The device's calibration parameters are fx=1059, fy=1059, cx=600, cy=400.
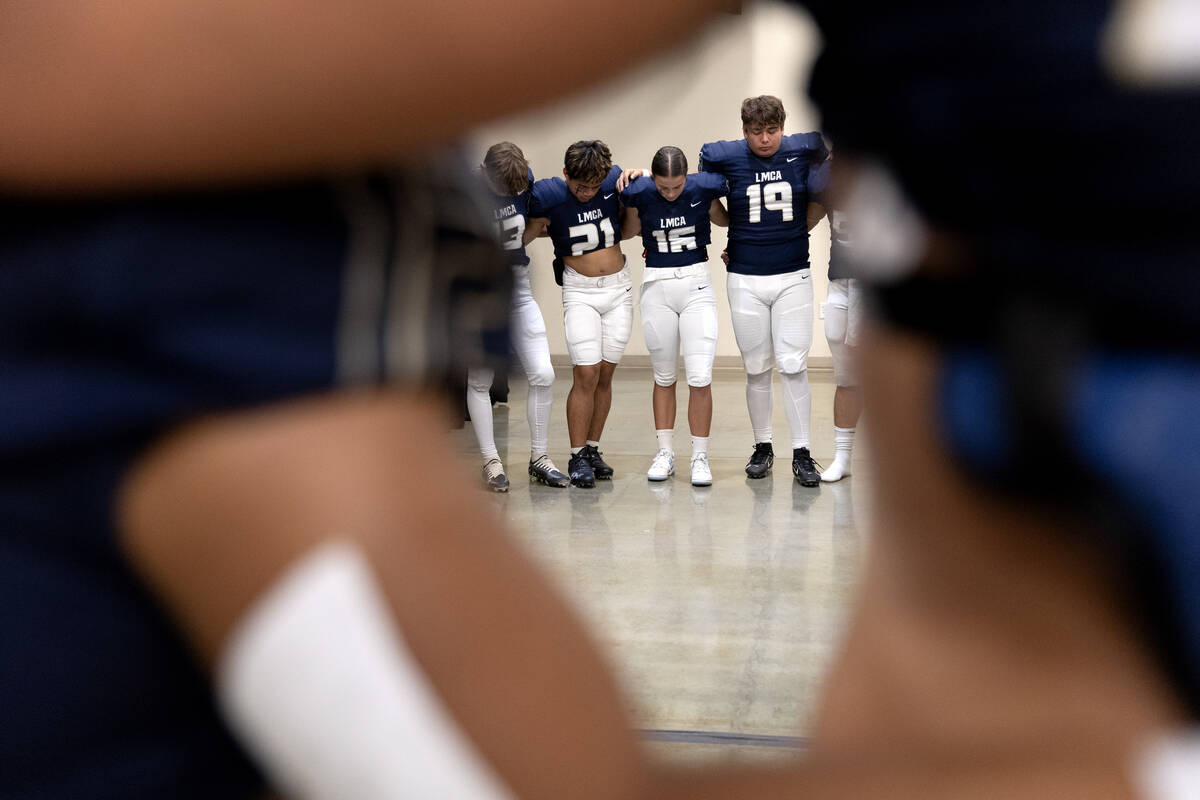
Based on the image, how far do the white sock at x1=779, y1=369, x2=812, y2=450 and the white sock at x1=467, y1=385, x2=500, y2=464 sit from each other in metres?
1.33

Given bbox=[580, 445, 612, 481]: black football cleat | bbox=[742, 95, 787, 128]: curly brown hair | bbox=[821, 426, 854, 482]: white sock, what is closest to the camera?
bbox=[742, 95, 787, 128]: curly brown hair

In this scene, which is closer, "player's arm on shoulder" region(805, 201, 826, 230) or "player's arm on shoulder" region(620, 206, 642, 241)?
"player's arm on shoulder" region(805, 201, 826, 230)

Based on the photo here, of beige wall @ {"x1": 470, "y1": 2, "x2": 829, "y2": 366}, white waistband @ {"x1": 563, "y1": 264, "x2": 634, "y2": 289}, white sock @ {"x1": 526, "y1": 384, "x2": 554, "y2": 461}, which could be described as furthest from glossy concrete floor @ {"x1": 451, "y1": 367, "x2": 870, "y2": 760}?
beige wall @ {"x1": 470, "y1": 2, "x2": 829, "y2": 366}

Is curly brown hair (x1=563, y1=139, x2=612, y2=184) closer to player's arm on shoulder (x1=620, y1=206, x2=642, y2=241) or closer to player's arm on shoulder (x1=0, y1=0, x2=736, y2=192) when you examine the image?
player's arm on shoulder (x1=620, y1=206, x2=642, y2=241)

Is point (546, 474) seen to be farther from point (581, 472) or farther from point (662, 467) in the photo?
point (662, 467)

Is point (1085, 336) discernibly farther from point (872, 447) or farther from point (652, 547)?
point (652, 547)

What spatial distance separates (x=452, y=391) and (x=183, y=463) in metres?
0.11

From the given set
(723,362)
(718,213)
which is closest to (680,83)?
(718,213)

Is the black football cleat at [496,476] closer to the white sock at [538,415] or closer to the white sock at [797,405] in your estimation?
the white sock at [538,415]

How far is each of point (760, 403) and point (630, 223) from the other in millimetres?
1066

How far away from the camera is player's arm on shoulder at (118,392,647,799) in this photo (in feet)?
1.01

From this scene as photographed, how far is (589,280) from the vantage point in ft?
16.5

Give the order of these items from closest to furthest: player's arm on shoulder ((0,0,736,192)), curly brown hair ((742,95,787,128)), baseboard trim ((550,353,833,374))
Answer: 1. player's arm on shoulder ((0,0,736,192))
2. curly brown hair ((742,95,787,128))
3. baseboard trim ((550,353,833,374))

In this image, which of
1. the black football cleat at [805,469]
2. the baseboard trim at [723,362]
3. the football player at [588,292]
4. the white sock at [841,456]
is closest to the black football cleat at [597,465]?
the football player at [588,292]
